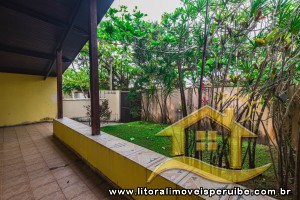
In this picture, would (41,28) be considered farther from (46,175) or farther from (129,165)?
(129,165)

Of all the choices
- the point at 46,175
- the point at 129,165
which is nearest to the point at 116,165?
the point at 129,165

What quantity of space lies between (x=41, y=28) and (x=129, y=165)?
3724 millimetres

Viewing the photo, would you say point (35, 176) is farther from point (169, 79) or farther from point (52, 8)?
point (52, 8)

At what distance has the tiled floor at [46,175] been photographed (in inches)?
73.9

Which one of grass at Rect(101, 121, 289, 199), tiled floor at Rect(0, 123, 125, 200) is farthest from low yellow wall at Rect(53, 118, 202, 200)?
grass at Rect(101, 121, 289, 199)

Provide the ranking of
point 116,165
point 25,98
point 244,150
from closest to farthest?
1. point 116,165
2. point 244,150
3. point 25,98

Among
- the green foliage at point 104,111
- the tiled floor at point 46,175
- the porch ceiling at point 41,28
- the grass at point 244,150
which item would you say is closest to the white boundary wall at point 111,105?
the green foliage at point 104,111

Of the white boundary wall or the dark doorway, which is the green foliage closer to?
the white boundary wall

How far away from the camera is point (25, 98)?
20.6 feet

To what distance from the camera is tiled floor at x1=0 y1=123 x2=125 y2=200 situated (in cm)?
188

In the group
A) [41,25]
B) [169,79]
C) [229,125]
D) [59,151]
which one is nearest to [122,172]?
[229,125]

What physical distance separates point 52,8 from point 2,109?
17.6 ft

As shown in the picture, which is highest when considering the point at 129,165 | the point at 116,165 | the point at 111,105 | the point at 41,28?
the point at 41,28

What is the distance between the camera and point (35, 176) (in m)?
2.28
